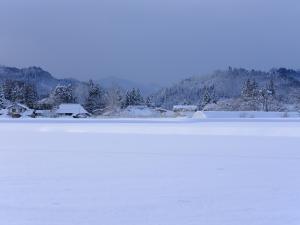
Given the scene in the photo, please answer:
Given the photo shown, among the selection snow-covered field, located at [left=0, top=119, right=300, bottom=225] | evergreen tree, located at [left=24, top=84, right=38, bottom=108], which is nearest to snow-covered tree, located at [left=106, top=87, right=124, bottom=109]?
evergreen tree, located at [left=24, top=84, right=38, bottom=108]

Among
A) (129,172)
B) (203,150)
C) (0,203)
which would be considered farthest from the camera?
(203,150)

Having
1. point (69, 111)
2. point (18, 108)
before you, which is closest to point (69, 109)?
point (69, 111)

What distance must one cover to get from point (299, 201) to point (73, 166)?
14.9 feet

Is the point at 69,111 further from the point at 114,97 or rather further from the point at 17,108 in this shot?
the point at 114,97

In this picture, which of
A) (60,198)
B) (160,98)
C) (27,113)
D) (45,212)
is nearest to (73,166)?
(60,198)

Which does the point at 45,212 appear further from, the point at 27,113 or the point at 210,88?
the point at 210,88

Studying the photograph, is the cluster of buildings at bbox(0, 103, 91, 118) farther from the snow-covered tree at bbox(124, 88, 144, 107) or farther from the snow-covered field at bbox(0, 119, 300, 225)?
the snow-covered field at bbox(0, 119, 300, 225)

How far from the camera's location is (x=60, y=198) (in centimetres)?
629

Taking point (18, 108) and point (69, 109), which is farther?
point (18, 108)

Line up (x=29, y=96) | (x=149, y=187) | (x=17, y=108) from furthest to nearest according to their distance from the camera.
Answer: (x=29, y=96) < (x=17, y=108) < (x=149, y=187)

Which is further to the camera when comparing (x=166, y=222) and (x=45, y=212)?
(x=45, y=212)

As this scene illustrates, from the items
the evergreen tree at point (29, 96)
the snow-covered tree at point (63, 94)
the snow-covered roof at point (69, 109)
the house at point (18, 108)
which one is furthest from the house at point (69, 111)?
the snow-covered tree at point (63, 94)

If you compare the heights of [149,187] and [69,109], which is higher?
[69,109]

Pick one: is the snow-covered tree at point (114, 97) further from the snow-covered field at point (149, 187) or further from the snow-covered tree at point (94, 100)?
the snow-covered field at point (149, 187)
